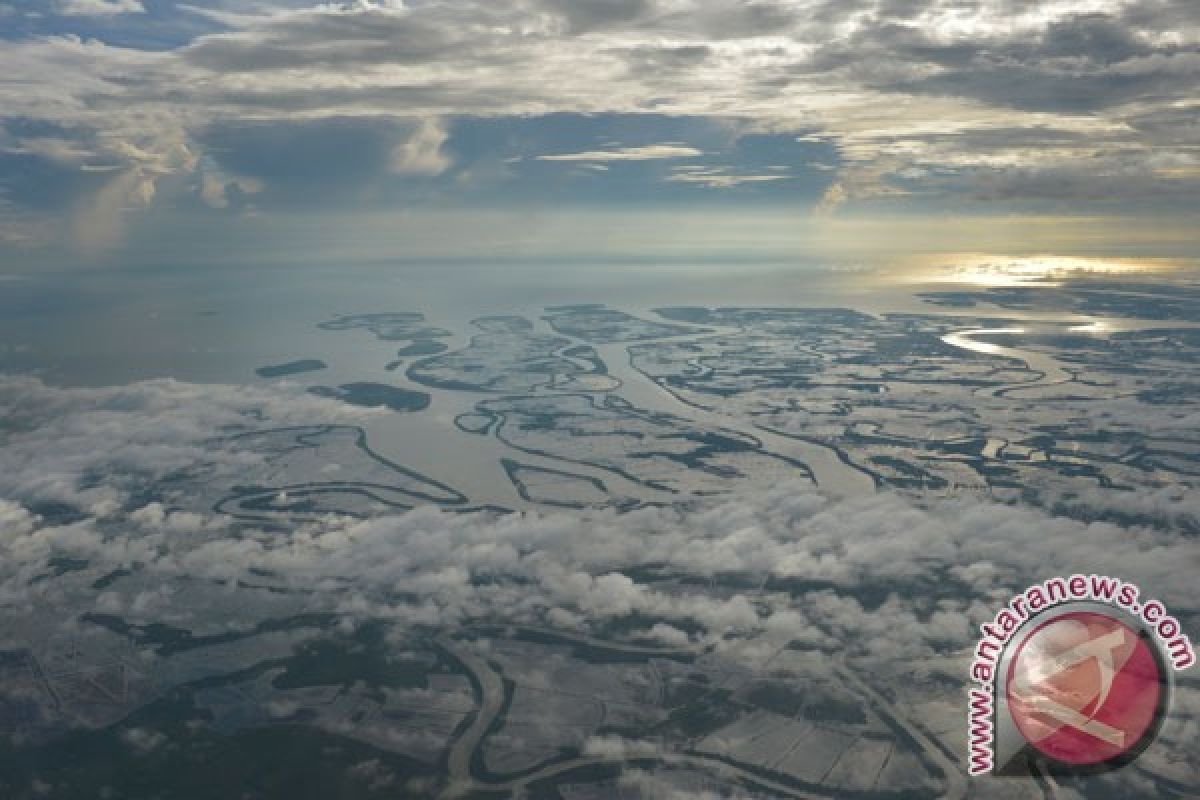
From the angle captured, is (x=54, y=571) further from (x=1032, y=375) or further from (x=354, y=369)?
(x=1032, y=375)

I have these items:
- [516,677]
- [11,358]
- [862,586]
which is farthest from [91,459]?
[11,358]

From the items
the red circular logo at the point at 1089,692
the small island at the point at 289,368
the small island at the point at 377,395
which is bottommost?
the small island at the point at 289,368

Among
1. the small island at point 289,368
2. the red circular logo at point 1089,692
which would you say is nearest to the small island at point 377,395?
the small island at point 289,368

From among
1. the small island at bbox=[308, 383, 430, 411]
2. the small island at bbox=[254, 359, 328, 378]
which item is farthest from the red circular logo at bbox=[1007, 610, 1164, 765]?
the small island at bbox=[254, 359, 328, 378]

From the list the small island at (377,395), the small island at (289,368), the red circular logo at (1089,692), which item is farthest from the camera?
the small island at (289,368)

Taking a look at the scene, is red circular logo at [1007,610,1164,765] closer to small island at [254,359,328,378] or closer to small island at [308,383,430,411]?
small island at [308,383,430,411]

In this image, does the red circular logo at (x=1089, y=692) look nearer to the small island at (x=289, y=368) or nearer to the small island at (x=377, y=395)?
the small island at (x=377, y=395)

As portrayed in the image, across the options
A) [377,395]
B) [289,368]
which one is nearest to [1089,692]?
[377,395]

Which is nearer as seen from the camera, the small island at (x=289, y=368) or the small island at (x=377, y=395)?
the small island at (x=377, y=395)
